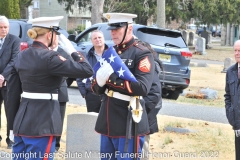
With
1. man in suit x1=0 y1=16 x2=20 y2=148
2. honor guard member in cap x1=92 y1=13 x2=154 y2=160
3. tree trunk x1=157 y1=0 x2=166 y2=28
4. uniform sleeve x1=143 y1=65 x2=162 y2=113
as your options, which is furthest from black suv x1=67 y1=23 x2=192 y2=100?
honor guard member in cap x1=92 y1=13 x2=154 y2=160

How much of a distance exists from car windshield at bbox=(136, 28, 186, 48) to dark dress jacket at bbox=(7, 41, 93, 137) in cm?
920

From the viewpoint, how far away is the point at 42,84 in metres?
5.01

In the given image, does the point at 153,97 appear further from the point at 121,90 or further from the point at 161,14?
the point at 161,14

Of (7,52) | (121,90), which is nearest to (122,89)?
(121,90)

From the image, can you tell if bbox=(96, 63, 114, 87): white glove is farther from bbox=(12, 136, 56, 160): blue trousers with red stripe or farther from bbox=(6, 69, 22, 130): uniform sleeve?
bbox=(6, 69, 22, 130): uniform sleeve

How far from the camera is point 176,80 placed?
1466cm

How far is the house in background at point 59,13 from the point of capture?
62.6 meters

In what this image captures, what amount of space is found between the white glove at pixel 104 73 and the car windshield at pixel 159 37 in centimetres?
933

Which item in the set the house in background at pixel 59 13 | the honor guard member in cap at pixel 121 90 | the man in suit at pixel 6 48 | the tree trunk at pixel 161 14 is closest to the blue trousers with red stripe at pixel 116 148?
the honor guard member in cap at pixel 121 90

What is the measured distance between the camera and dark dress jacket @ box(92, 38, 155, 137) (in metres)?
4.91

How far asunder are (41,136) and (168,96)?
11.2 metres

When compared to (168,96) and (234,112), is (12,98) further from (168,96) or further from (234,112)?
(168,96)

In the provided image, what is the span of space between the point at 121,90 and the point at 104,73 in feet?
0.69

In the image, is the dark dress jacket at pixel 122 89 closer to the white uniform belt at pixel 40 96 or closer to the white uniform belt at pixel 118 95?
the white uniform belt at pixel 118 95
